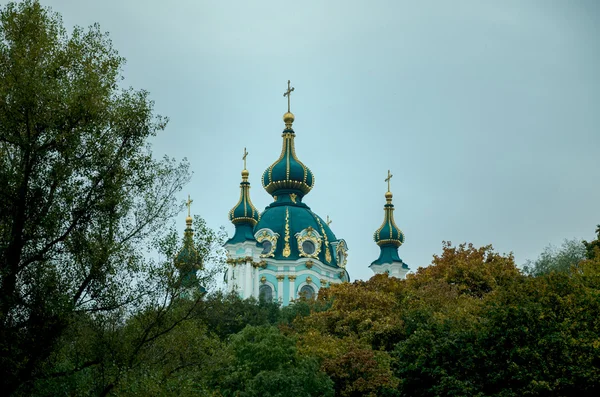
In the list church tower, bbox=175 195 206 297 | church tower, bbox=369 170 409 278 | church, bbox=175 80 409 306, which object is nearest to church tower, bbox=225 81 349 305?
church, bbox=175 80 409 306

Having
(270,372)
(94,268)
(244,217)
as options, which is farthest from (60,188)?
(244,217)

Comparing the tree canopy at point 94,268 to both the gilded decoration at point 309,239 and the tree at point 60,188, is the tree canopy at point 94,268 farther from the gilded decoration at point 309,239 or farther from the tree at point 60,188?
the gilded decoration at point 309,239

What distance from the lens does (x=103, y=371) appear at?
59.3ft

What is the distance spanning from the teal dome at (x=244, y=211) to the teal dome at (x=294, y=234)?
118 centimetres

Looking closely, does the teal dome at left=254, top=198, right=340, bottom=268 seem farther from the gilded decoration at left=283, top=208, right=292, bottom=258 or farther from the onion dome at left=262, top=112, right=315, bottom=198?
the onion dome at left=262, top=112, right=315, bottom=198

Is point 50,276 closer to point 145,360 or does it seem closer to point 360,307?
point 145,360

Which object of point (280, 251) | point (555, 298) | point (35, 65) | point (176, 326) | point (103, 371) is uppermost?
point (280, 251)

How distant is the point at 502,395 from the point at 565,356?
6.85ft

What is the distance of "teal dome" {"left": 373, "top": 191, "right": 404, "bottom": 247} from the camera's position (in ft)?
211

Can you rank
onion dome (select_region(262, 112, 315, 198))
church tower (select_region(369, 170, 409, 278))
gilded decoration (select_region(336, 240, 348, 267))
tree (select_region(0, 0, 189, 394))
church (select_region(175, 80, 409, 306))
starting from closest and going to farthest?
tree (select_region(0, 0, 189, 394)) < church (select_region(175, 80, 409, 306)) < gilded decoration (select_region(336, 240, 348, 267)) < onion dome (select_region(262, 112, 315, 198)) < church tower (select_region(369, 170, 409, 278))

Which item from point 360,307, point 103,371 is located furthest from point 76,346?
point 360,307

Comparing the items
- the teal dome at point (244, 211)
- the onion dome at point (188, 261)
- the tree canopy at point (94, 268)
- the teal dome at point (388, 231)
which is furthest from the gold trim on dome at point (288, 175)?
the onion dome at point (188, 261)

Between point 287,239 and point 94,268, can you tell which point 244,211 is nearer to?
point 287,239

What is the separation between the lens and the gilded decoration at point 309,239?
57344 mm
